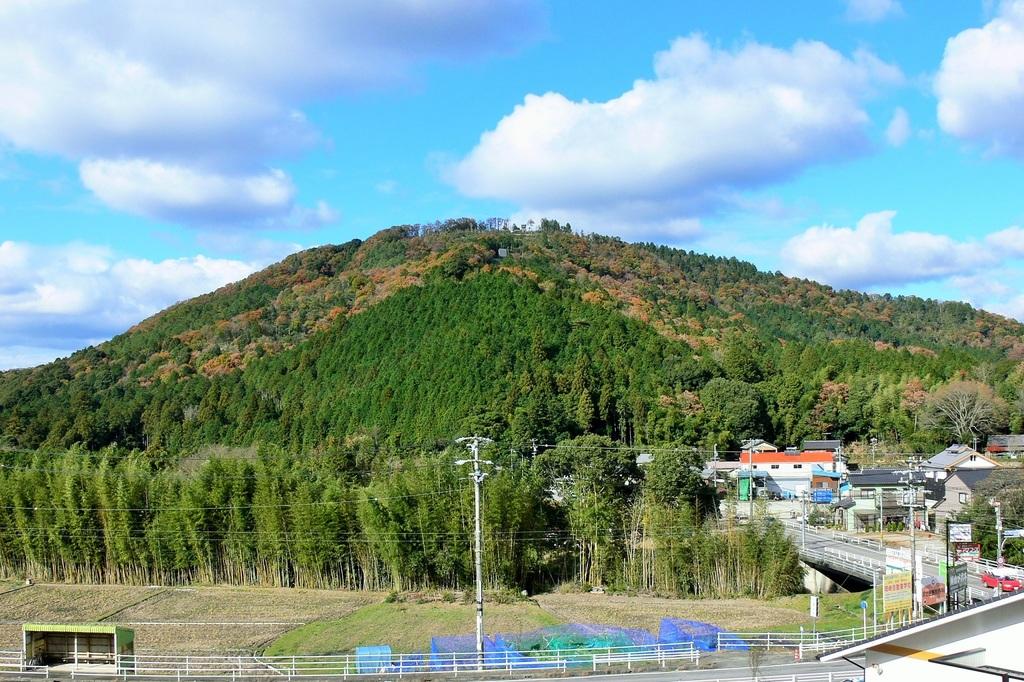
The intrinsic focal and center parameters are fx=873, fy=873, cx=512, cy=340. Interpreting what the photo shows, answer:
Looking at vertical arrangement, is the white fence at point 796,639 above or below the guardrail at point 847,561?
above

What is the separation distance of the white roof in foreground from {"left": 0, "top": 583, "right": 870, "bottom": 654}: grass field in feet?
52.3

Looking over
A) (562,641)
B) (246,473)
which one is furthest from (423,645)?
(246,473)

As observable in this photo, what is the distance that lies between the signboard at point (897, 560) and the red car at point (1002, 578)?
2141 mm

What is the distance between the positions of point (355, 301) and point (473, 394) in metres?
34.2

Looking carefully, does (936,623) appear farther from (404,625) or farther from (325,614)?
(325,614)

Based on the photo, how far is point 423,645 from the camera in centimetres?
2267

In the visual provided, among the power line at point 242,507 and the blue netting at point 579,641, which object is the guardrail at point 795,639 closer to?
the blue netting at point 579,641

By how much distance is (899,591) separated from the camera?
20016 mm

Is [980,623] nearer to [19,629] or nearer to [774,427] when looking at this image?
[19,629]

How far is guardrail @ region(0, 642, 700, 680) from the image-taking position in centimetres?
1636

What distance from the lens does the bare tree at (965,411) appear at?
190 feet

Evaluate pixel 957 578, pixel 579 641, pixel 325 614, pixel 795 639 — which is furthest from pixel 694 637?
pixel 325 614

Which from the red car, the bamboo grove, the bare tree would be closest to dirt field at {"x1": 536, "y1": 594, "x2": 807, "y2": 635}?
the bamboo grove

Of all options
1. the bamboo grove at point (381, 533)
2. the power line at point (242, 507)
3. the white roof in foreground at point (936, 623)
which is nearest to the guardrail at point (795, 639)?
the bamboo grove at point (381, 533)
